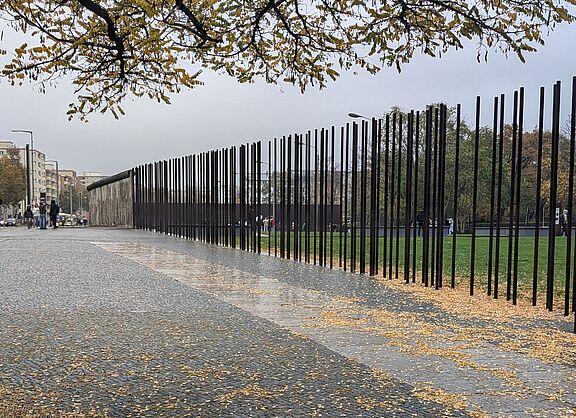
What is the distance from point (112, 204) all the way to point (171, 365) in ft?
109

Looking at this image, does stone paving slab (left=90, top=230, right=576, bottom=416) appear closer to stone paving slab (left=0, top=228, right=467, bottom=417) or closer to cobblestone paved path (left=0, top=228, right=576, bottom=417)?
cobblestone paved path (left=0, top=228, right=576, bottom=417)

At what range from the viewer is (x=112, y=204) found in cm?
3709

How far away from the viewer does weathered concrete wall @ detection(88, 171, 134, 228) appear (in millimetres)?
32031

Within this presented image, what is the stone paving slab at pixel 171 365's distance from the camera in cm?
400

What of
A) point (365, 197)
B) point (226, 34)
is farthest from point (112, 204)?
point (226, 34)

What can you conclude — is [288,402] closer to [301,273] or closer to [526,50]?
[526,50]

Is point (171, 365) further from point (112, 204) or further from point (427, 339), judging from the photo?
point (112, 204)

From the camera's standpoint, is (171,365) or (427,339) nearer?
(171,365)

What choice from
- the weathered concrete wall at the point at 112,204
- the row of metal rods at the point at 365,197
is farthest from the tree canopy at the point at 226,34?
the weathered concrete wall at the point at 112,204

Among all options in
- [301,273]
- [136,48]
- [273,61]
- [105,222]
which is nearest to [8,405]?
[136,48]

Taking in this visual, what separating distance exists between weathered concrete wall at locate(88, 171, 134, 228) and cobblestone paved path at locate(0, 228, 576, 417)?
22.6m

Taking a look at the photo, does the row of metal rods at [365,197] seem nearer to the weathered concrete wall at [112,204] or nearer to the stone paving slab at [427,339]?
the stone paving slab at [427,339]

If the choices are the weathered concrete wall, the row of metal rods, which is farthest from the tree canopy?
the weathered concrete wall

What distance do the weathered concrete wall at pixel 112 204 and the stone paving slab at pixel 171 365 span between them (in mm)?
24001
